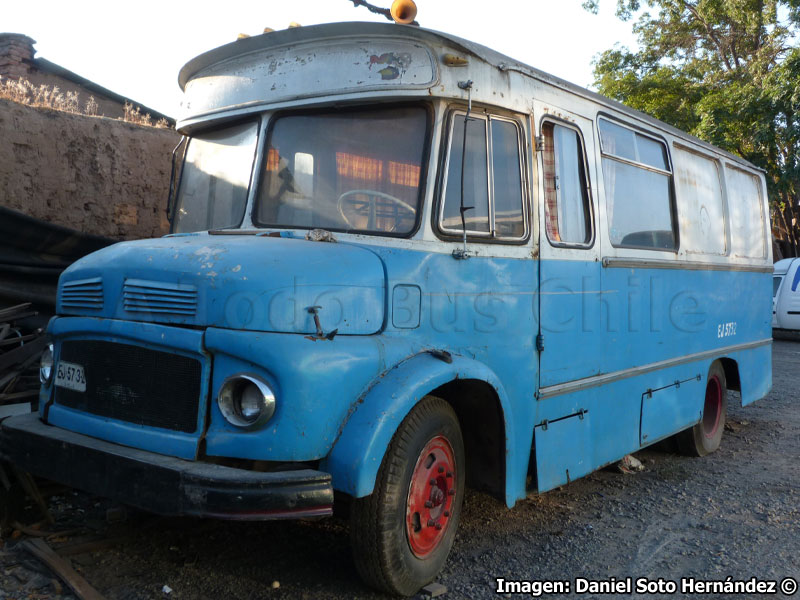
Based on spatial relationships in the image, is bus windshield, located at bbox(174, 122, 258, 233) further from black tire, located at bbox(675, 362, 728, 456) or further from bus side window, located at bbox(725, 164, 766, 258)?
bus side window, located at bbox(725, 164, 766, 258)

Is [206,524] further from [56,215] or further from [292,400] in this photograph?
[56,215]

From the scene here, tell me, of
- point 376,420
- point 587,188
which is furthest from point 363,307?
point 587,188

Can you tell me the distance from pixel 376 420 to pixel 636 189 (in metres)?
3.29

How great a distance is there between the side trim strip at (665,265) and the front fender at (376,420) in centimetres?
204

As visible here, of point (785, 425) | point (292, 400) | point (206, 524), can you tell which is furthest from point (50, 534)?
point (785, 425)

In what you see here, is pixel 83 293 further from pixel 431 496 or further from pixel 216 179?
pixel 431 496

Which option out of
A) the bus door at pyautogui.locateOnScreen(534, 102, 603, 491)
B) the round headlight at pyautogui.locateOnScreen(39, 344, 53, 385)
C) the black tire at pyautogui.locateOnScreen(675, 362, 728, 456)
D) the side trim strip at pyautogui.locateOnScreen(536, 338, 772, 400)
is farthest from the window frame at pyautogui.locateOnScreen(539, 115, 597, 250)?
the round headlight at pyautogui.locateOnScreen(39, 344, 53, 385)

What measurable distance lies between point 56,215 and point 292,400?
16.1 feet

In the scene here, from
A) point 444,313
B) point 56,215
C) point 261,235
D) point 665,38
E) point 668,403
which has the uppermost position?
point 665,38

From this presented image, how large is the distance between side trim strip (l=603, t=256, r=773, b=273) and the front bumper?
2812mm

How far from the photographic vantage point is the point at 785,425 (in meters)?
7.64

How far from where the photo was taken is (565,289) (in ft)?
14.6

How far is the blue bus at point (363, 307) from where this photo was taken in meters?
2.99

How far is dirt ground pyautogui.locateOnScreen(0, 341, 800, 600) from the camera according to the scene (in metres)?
3.50
